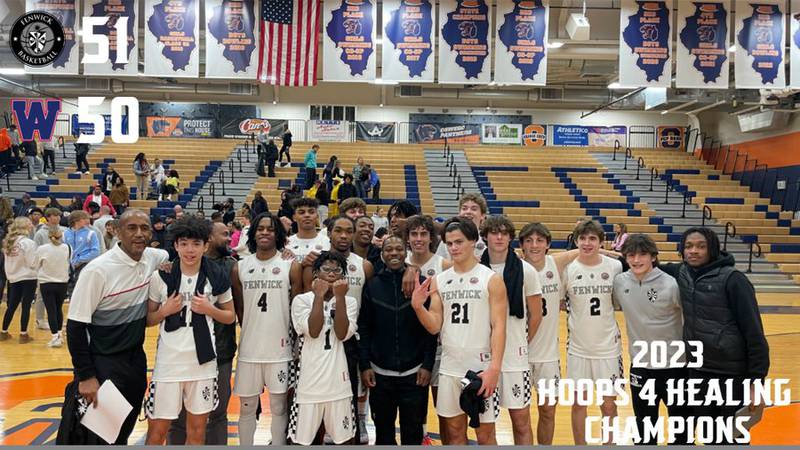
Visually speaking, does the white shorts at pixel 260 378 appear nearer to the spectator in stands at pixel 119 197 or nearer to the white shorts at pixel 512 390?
the white shorts at pixel 512 390

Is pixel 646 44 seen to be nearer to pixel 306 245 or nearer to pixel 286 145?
pixel 306 245

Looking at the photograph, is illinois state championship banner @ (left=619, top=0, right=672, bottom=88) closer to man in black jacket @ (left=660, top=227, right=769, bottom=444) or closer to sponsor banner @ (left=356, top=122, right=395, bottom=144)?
man in black jacket @ (left=660, top=227, right=769, bottom=444)

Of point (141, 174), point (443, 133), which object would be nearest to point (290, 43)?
point (141, 174)

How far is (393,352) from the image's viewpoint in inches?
156

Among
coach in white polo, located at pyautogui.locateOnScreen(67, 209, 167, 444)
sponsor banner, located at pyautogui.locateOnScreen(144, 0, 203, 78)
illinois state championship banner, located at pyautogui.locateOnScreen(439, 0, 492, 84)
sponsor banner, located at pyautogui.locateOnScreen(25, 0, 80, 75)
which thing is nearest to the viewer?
coach in white polo, located at pyautogui.locateOnScreen(67, 209, 167, 444)

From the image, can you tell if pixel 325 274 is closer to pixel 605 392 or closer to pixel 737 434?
pixel 605 392

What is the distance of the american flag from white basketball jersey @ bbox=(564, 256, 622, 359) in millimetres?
6351

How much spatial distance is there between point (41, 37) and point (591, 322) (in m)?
9.17

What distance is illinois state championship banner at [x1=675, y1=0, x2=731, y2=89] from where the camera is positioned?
991 cm

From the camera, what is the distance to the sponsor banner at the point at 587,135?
2839 cm

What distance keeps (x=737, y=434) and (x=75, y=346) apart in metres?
4.03

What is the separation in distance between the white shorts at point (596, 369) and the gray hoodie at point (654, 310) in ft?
0.51

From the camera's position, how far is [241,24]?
31.6ft

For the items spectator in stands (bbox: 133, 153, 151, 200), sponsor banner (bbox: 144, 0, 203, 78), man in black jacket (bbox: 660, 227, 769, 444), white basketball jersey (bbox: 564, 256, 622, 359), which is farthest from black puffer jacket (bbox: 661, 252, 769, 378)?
spectator in stands (bbox: 133, 153, 151, 200)
